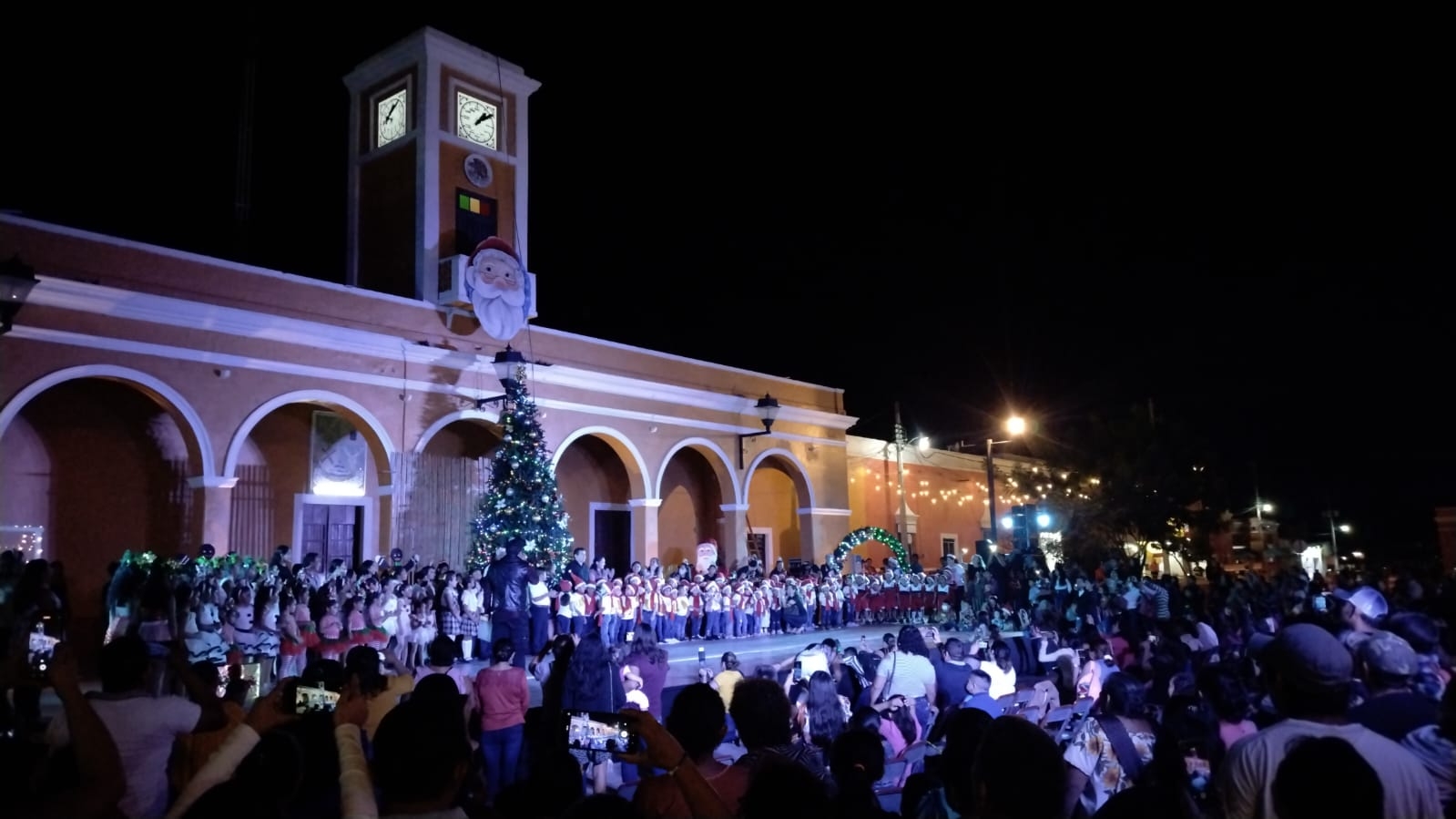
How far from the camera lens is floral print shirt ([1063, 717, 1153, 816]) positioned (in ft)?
16.8

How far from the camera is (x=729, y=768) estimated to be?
3.76 m

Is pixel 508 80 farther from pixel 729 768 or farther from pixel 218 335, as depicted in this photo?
pixel 729 768

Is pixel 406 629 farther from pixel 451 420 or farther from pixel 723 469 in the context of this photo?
pixel 723 469

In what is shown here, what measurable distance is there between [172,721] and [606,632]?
1450cm

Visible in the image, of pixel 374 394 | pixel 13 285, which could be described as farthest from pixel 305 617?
pixel 374 394

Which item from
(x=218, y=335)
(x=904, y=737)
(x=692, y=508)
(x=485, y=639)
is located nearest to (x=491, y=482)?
(x=485, y=639)

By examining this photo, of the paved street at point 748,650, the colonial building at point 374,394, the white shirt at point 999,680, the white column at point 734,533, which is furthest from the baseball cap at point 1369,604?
the white column at point 734,533

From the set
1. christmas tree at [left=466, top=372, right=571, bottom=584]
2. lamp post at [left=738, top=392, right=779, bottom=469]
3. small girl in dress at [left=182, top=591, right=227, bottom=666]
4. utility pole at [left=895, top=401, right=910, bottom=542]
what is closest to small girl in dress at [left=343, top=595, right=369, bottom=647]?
small girl in dress at [left=182, top=591, right=227, bottom=666]

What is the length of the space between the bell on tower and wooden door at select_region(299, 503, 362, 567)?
4678 mm

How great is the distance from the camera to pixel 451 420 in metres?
19.5

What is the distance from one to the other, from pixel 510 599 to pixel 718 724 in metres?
12.1

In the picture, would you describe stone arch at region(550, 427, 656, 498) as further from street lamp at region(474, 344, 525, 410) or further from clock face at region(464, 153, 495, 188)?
clock face at region(464, 153, 495, 188)

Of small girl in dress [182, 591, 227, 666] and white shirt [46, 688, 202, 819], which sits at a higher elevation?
white shirt [46, 688, 202, 819]

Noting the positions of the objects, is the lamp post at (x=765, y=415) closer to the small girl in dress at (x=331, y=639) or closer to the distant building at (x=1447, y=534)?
the small girl in dress at (x=331, y=639)
